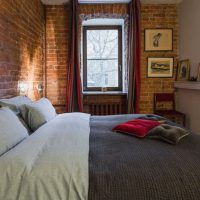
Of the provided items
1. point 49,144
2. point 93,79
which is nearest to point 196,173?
point 49,144

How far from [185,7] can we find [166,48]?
74cm

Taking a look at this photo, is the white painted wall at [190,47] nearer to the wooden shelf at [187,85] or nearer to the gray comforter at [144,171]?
the wooden shelf at [187,85]

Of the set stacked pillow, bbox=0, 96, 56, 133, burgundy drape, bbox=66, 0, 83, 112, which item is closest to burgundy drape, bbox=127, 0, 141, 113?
burgundy drape, bbox=66, 0, 83, 112

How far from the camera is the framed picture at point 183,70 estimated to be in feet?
13.6

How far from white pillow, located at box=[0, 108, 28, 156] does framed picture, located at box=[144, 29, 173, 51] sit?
128 inches

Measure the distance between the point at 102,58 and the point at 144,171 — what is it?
3.78 meters

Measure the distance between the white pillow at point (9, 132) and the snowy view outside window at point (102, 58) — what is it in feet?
10.3

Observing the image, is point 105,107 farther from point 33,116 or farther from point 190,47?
point 33,116

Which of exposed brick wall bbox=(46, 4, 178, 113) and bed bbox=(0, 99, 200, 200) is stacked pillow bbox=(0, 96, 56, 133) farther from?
exposed brick wall bbox=(46, 4, 178, 113)

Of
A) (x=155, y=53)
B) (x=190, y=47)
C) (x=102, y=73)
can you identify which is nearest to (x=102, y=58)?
(x=102, y=73)

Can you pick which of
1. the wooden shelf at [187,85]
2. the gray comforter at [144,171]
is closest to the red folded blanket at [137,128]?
the gray comforter at [144,171]

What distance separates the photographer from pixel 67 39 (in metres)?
4.53

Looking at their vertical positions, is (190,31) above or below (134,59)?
above

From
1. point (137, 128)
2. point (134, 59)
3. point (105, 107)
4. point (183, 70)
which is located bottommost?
point (105, 107)
